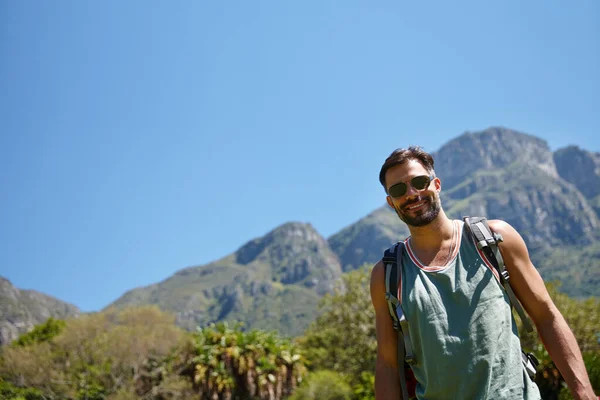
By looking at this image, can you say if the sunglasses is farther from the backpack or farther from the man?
the backpack

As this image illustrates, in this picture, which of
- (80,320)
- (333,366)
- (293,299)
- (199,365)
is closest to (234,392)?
(199,365)

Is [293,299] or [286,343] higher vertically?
[293,299]

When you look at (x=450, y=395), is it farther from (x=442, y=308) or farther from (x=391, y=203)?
(x=391, y=203)

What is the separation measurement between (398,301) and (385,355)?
281 mm

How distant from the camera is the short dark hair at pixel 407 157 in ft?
9.12

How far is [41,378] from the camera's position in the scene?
26969 mm

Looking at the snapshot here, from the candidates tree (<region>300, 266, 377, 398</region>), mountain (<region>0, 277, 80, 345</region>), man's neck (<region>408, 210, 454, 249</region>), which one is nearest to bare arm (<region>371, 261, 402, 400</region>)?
man's neck (<region>408, 210, 454, 249</region>)

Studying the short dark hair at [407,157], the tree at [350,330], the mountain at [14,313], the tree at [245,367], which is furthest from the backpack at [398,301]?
the tree at [350,330]

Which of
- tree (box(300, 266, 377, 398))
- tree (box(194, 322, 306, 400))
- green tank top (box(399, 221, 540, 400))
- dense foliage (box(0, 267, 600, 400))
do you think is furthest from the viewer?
tree (box(300, 266, 377, 398))

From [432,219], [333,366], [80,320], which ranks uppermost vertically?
[80,320]

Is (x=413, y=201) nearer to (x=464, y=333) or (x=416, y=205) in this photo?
(x=416, y=205)

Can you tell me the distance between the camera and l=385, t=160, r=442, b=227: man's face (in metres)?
2.71

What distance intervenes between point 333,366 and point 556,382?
79.4ft

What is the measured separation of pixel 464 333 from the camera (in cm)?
243
